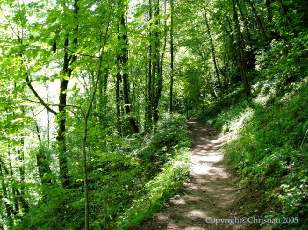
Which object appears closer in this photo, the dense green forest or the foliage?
the foliage

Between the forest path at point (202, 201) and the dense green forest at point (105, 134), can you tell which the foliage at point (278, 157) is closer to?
the dense green forest at point (105, 134)

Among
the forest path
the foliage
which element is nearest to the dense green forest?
the foliage

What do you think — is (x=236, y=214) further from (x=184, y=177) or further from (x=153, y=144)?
(x=153, y=144)

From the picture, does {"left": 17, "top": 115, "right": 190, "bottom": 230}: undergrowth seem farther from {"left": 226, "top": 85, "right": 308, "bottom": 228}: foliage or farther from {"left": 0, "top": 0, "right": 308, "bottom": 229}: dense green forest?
{"left": 226, "top": 85, "right": 308, "bottom": 228}: foliage

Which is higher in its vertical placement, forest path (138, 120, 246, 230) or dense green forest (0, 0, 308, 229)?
dense green forest (0, 0, 308, 229)

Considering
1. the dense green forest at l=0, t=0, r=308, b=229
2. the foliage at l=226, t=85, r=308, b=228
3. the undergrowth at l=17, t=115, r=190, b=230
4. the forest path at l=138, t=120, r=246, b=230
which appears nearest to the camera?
the foliage at l=226, t=85, r=308, b=228

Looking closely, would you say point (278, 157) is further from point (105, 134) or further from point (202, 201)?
point (105, 134)

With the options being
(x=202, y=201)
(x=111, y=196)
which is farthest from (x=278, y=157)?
(x=111, y=196)

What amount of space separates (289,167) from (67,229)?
613 cm

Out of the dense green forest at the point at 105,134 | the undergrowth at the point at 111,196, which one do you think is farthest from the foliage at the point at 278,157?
the undergrowth at the point at 111,196

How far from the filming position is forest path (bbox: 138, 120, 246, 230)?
7961 mm

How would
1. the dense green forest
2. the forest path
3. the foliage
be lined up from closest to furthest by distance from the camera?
the foliage, the dense green forest, the forest path

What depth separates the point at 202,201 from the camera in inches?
361

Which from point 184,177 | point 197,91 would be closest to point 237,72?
point 197,91
